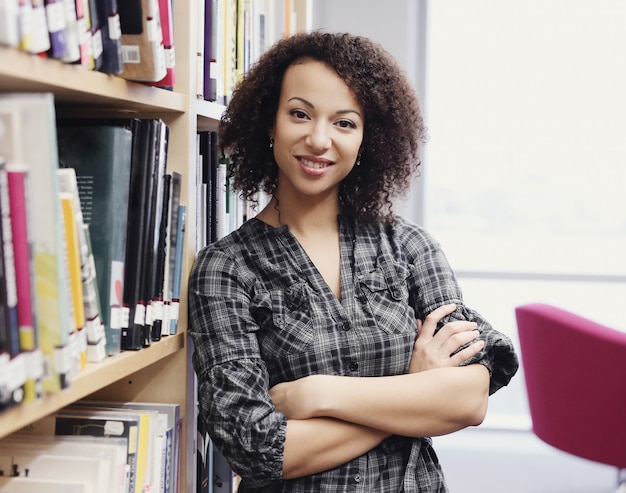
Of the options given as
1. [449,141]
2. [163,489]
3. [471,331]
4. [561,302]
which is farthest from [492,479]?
[163,489]

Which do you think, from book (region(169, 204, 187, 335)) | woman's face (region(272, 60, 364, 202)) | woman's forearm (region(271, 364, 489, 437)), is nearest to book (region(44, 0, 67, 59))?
book (region(169, 204, 187, 335))

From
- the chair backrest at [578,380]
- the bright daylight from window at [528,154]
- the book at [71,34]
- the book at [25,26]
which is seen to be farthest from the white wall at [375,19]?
the book at [25,26]

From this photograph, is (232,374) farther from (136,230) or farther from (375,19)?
(375,19)

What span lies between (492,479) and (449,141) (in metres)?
1.78

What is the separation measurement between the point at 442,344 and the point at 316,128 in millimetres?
463

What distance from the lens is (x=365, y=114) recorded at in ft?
4.91

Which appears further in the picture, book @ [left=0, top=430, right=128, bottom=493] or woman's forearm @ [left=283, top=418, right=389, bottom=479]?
woman's forearm @ [left=283, top=418, right=389, bottom=479]

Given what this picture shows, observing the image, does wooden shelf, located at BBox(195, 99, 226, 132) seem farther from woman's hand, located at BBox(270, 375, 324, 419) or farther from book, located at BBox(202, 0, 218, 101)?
woman's hand, located at BBox(270, 375, 324, 419)

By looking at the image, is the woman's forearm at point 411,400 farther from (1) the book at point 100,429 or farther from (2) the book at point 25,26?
(2) the book at point 25,26

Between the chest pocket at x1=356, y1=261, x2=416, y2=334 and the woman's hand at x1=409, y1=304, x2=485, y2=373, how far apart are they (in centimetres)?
3

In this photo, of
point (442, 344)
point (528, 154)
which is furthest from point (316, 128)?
point (528, 154)

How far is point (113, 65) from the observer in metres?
1.00

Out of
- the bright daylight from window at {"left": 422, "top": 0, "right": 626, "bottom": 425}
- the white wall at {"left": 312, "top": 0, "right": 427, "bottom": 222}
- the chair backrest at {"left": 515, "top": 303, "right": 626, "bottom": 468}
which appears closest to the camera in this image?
the chair backrest at {"left": 515, "top": 303, "right": 626, "bottom": 468}

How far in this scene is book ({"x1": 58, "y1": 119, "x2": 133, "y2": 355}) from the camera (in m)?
1.07
